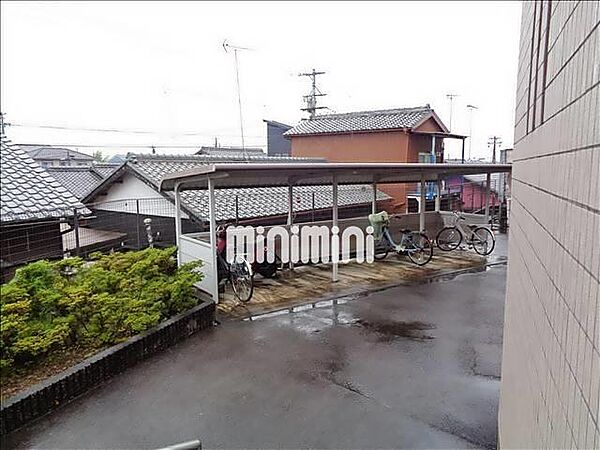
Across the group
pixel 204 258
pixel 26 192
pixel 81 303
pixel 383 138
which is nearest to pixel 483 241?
pixel 383 138

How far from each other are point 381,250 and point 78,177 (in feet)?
30.9

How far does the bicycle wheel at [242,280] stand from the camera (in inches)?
242

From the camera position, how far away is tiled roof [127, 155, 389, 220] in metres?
8.81

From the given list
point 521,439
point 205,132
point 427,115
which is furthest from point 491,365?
point 205,132

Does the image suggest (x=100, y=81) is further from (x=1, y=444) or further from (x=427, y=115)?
(x=427, y=115)

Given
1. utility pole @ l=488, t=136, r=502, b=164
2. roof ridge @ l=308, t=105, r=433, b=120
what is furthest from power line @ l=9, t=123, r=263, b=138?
utility pole @ l=488, t=136, r=502, b=164

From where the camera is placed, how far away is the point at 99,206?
31.8 ft

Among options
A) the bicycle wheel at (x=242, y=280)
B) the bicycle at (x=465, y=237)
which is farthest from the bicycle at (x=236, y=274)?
the bicycle at (x=465, y=237)

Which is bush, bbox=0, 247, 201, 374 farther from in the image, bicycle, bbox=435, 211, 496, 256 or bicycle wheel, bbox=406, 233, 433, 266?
bicycle, bbox=435, 211, 496, 256

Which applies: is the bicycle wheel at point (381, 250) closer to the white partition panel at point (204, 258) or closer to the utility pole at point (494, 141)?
the white partition panel at point (204, 258)

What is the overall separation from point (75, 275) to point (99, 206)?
556 cm

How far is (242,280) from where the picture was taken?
6199 mm

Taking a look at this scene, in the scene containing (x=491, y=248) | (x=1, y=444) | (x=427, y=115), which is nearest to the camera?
(x=1, y=444)

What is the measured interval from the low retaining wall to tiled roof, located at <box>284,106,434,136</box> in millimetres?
10711
